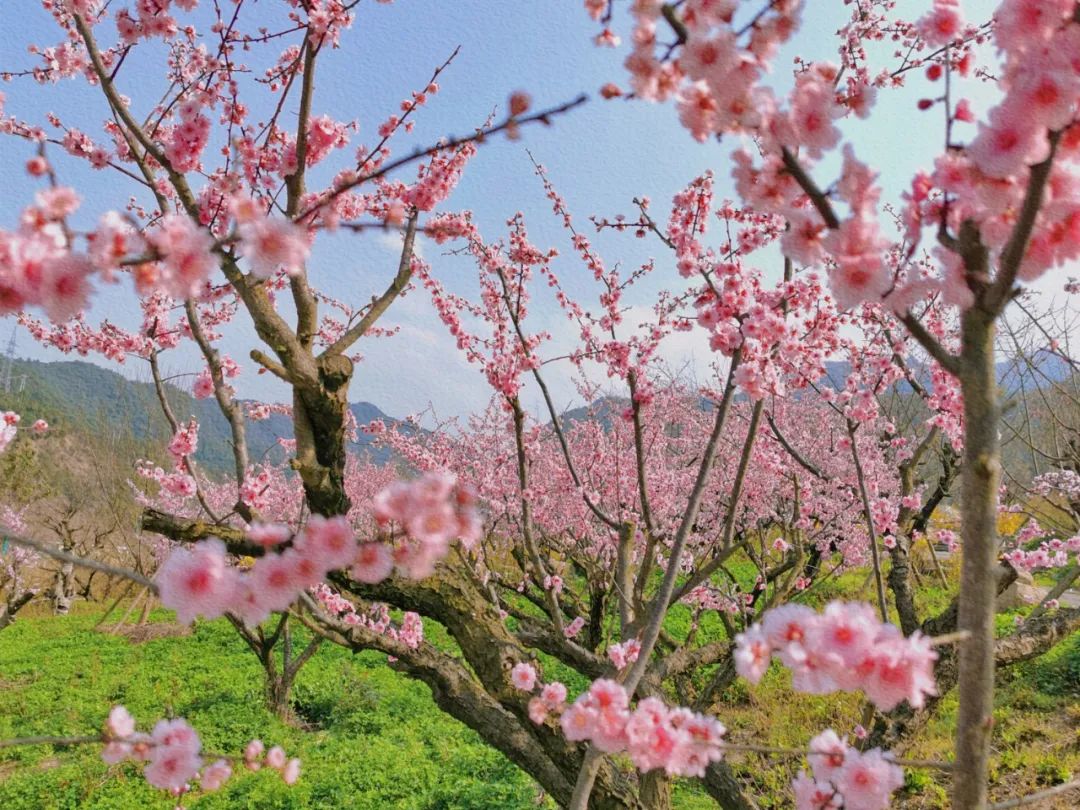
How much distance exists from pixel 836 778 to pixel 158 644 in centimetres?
1404

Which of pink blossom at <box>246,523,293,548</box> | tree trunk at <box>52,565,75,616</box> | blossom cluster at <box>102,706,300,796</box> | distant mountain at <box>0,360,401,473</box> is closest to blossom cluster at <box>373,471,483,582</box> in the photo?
pink blossom at <box>246,523,293,548</box>

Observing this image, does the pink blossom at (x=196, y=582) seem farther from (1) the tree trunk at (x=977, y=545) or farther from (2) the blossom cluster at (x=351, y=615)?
(2) the blossom cluster at (x=351, y=615)

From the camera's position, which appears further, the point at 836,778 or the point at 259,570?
the point at 836,778

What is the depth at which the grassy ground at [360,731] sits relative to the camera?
568 cm

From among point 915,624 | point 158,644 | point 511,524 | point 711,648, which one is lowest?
point 158,644

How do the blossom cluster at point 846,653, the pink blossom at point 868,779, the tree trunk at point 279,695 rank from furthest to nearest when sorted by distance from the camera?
the tree trunk at point 279,695 → the pink blossom at point 868,779 → the blossom cluster at point 846,653

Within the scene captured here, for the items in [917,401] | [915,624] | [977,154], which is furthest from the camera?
[917,401]

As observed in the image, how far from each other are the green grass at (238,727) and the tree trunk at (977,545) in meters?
4.99

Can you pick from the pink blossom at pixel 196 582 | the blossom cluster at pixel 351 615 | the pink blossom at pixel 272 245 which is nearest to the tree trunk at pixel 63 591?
the blossom cluster at pixel 351 615

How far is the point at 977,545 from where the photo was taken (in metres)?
1.07

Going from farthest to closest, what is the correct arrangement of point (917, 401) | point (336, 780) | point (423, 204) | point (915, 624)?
point (917, 401)
point (336, 780)
point (915, 624)
point (423, 204)

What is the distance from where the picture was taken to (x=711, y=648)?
221 inches

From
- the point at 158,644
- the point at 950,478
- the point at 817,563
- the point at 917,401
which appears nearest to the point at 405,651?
the point at 950,478

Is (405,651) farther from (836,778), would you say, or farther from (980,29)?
(980,29)
